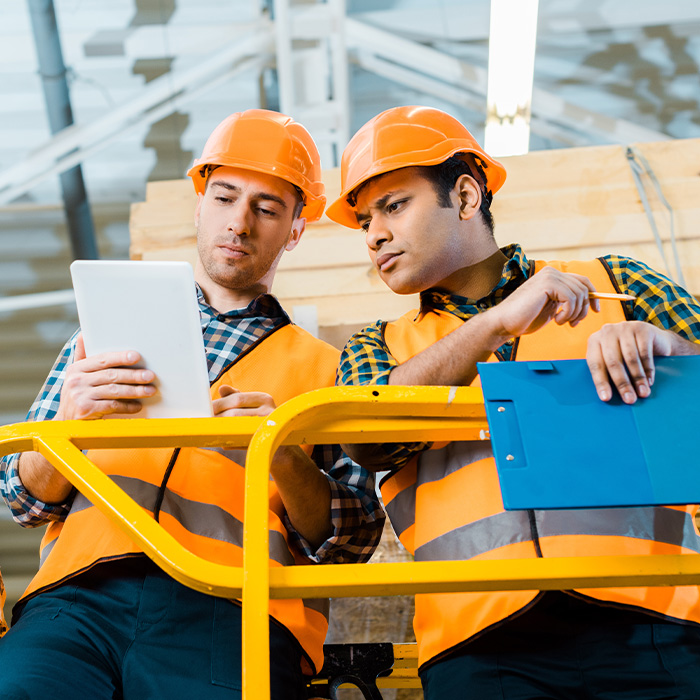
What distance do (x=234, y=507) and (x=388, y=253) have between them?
905 mm

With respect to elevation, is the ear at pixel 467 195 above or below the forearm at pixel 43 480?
above

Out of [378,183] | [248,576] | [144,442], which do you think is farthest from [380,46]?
[248,576]

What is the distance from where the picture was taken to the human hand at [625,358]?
1483 mm

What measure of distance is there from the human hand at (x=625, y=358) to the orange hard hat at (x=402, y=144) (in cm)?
106

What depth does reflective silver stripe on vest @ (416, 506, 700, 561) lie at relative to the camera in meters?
1.80

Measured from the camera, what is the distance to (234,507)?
82.4 inches

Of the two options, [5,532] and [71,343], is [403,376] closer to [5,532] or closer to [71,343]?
[71,343]

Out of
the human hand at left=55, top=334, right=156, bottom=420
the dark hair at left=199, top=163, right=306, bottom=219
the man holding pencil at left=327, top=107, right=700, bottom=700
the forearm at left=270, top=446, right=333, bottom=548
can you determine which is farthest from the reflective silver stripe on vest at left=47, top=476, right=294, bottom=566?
the dark hair at left=199, top=163, right=306, bottom=219

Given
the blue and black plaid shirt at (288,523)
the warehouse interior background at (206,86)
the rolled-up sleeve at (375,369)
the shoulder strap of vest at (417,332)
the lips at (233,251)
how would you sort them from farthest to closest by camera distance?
the warehouse interior background at (206,86) < the lips at (233,251) < the shoulder strap of vest at (417,332) < the blue and black plaid shirt at (288,523) < the rolled-up sleeve at (375,369)

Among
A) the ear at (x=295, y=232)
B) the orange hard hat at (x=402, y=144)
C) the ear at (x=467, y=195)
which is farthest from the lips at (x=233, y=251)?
the ear at (x=467, y=195)

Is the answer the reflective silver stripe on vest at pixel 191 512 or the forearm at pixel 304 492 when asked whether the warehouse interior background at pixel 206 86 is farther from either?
the reflective silver stripe on vest at pixel 191 512

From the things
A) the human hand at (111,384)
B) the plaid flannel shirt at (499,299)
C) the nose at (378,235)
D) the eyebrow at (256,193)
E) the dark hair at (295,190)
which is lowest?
the human hand at (111,384)

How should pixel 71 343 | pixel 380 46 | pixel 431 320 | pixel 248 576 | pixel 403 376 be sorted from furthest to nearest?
pixel 380 46
pixel 71 343
pixel 431 320
pixel 403 376
pixel 248 576

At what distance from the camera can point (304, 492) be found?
207cm
